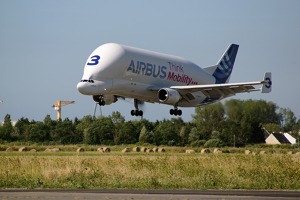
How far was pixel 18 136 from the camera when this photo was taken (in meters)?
76.9

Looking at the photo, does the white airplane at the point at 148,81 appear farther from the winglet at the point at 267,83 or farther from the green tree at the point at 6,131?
the green tree at the point at 6,131

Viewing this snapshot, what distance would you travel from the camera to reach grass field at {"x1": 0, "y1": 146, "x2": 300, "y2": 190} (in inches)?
1259

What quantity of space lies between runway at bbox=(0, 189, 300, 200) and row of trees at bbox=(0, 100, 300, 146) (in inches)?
1447

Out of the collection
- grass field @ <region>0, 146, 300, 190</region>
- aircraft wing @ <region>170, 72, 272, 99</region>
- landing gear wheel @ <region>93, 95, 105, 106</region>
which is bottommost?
grass field @ <region>0, 146, 300, 190</region>

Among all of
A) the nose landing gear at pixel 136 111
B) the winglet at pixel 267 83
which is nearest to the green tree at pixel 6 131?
the nose landing gear at pixel 136 111

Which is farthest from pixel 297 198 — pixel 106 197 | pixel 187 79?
pixel 187 79

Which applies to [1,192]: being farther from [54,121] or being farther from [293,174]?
[54,121]

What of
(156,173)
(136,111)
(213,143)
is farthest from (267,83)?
(156,173)

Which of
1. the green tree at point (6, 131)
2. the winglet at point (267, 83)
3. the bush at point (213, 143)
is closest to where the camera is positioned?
the winglet at point (267, 83)

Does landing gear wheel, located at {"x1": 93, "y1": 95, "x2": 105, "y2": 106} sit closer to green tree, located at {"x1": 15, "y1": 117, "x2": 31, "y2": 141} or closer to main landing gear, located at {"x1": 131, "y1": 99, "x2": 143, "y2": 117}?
main landing gear, located at {"x1": 131, "y1": 99, "x2": 143, "y2": 117}

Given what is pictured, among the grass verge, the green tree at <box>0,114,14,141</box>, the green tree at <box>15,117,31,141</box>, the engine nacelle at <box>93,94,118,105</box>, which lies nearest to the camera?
the grass verge

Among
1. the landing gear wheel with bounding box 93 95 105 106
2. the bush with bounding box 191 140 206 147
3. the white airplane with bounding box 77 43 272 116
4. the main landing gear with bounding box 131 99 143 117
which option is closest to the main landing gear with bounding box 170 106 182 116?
the white airplane with bounding box 77 43 272 116

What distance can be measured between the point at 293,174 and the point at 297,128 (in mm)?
54906

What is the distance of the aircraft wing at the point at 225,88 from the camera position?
56778 millimetres
